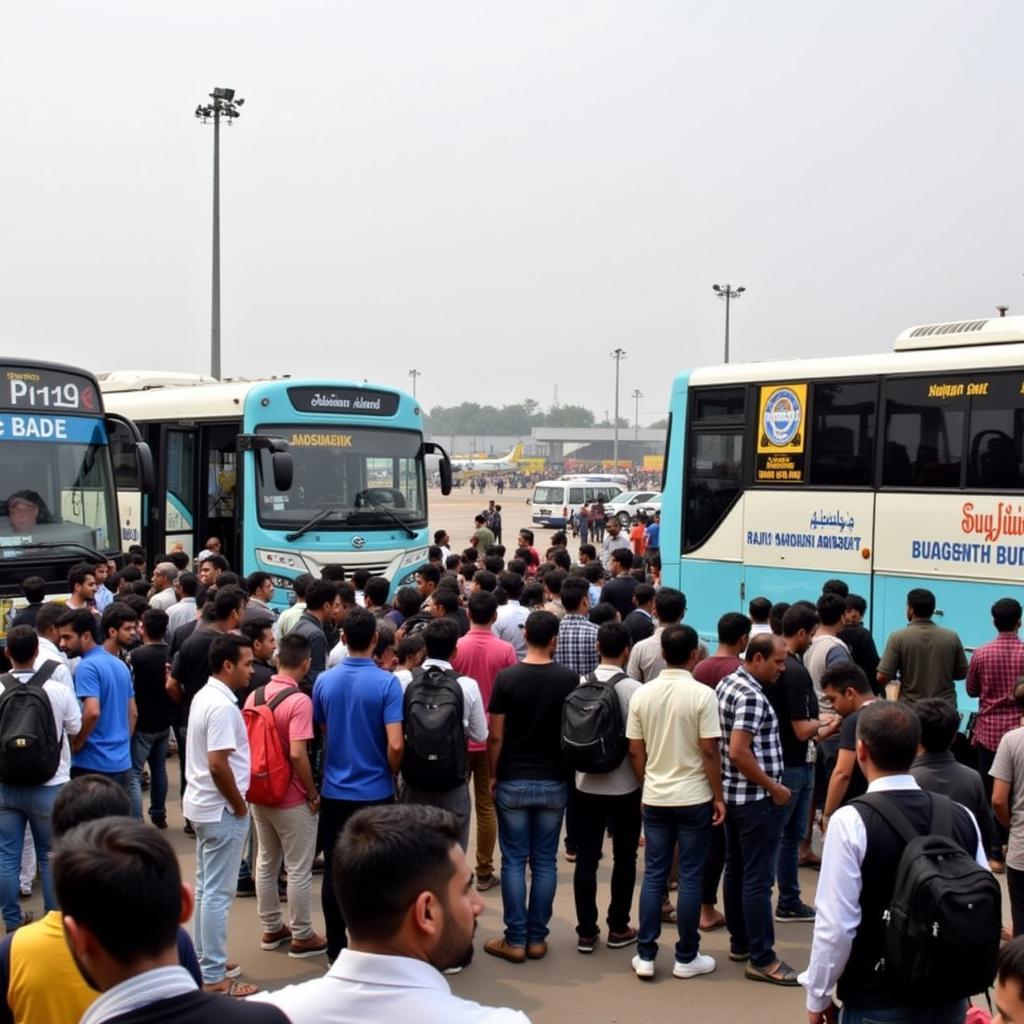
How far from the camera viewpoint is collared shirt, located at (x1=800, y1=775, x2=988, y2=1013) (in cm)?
377

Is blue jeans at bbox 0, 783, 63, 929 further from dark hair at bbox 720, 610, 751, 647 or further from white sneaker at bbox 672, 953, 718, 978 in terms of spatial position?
dark hair at bbox 720, 610, 751, 647

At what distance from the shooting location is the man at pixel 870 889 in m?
3.76

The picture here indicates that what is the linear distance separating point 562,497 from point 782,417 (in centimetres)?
3574

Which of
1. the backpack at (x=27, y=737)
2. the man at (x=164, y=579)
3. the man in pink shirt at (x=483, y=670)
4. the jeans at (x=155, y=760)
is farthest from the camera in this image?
the man at (x=164, y=579)

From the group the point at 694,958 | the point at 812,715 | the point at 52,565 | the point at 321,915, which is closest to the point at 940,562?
the point at 812,715

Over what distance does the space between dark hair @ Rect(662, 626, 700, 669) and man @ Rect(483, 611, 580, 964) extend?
2.08 ft

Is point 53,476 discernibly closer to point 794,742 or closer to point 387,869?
point 794,742

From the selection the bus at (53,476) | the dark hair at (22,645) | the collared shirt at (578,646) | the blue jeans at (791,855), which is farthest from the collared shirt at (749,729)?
the bus at (53,476)

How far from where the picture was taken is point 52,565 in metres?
11.1

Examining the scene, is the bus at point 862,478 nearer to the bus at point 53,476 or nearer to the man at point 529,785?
the man at point 529,785

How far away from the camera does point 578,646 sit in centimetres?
803

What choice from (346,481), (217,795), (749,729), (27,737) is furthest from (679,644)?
(346,481)

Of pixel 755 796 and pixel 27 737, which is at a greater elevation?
pixel 27 737

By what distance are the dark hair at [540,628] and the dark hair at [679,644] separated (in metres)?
0.66
